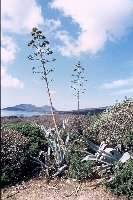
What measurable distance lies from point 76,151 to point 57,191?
1444mm

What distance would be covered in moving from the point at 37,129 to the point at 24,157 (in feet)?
6.77

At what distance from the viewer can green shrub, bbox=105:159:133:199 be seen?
5721 mm

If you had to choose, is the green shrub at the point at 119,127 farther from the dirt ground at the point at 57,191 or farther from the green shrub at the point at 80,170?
the dirt ground at the point at 57,191

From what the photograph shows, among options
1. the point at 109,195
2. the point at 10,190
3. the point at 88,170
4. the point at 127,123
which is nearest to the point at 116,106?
the point at 127,123

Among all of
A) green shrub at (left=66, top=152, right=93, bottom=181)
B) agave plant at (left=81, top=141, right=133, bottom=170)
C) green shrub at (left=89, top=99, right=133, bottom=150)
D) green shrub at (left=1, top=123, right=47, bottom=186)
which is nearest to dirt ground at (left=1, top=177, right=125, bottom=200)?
green shrub at (left=66, top=152, right=93, bottom=181)

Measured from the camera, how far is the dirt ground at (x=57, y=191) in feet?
20.0

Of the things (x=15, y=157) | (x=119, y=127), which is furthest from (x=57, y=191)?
(x=119, y=127)

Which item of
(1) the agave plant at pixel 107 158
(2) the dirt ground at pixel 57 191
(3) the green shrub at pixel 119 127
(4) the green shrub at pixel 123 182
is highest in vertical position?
(3) the green shrub at pixel 119 127

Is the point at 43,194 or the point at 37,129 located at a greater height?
the point at 37,129

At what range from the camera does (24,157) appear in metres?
7.14

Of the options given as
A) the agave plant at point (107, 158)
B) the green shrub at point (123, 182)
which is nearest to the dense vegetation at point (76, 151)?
the green shrub at point (123, 182)

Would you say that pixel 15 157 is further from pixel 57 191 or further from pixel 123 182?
pixel 123 182

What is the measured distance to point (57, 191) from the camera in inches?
255

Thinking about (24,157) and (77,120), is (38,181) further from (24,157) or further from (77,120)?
(77,120)
